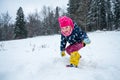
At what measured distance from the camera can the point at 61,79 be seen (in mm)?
3762

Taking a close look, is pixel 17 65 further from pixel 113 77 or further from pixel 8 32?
pixel 8 32

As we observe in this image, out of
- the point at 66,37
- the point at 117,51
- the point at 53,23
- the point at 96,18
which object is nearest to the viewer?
the point at 66,37

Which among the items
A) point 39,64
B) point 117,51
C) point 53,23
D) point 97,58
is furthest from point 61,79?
point 53,23

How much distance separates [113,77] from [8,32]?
57377 mm

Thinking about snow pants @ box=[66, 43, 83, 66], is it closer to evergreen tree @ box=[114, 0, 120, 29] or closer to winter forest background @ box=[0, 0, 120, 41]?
winter forest background @ box=[0, 0, 120, 41]

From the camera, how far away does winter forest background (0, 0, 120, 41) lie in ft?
121

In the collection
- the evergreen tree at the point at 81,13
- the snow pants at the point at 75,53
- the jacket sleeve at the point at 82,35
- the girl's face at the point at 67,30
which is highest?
the evergreen tree at the point at 81,13

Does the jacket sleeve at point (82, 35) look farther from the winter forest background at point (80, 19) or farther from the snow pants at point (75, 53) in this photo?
the winter forest background at point (80, 19)

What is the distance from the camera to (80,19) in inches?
1463

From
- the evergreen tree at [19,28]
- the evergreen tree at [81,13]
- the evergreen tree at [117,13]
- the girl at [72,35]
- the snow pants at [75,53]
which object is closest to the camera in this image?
the snow pants at [75,53]

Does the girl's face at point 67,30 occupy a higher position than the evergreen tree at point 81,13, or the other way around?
the evergreen tree at point 81,13

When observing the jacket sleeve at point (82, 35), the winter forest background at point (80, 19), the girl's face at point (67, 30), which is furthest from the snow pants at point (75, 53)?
the winter forest background at point (80, 19)

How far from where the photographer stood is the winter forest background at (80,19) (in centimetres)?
3691

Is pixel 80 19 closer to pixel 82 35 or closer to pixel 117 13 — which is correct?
pixel 117 13
